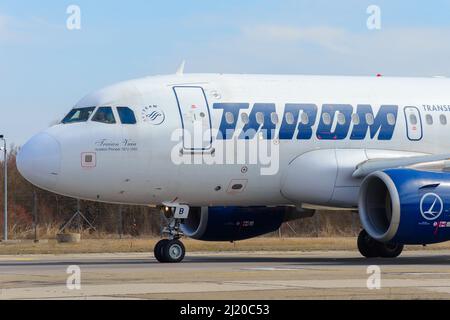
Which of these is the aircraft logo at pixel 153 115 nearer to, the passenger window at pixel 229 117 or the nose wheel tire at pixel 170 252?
the passenger window at pixel 229 117

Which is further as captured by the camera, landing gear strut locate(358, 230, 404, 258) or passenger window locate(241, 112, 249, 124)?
landing gear strut locate(358, 230, 404, 258)

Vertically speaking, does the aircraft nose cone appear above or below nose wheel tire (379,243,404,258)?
above

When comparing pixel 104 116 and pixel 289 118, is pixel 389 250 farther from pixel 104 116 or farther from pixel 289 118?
pixel 104 116

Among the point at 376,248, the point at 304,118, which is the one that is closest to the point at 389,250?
the point at 376,248

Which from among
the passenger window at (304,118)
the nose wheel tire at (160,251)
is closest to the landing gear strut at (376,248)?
the passenger window at (304,118)

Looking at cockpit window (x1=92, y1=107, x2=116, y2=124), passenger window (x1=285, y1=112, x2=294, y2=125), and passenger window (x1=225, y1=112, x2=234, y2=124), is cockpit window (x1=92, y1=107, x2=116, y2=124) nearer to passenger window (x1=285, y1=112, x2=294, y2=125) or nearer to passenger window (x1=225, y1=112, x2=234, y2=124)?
passenger window (x1=225, y1=112, x2=234, y2=124)

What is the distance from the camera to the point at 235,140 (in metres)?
26.9

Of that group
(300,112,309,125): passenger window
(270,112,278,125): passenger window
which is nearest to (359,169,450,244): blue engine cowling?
(300,112,309,125): passenger window

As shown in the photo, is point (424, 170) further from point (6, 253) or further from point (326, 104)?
point (6, 253)

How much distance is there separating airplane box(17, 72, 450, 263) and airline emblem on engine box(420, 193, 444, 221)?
31 millimetres

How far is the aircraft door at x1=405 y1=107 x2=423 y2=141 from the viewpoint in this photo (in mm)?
28594

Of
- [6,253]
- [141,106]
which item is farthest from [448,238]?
[6,253]

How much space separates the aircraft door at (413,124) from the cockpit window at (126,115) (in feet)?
23.2

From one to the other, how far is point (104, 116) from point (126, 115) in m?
0.51
